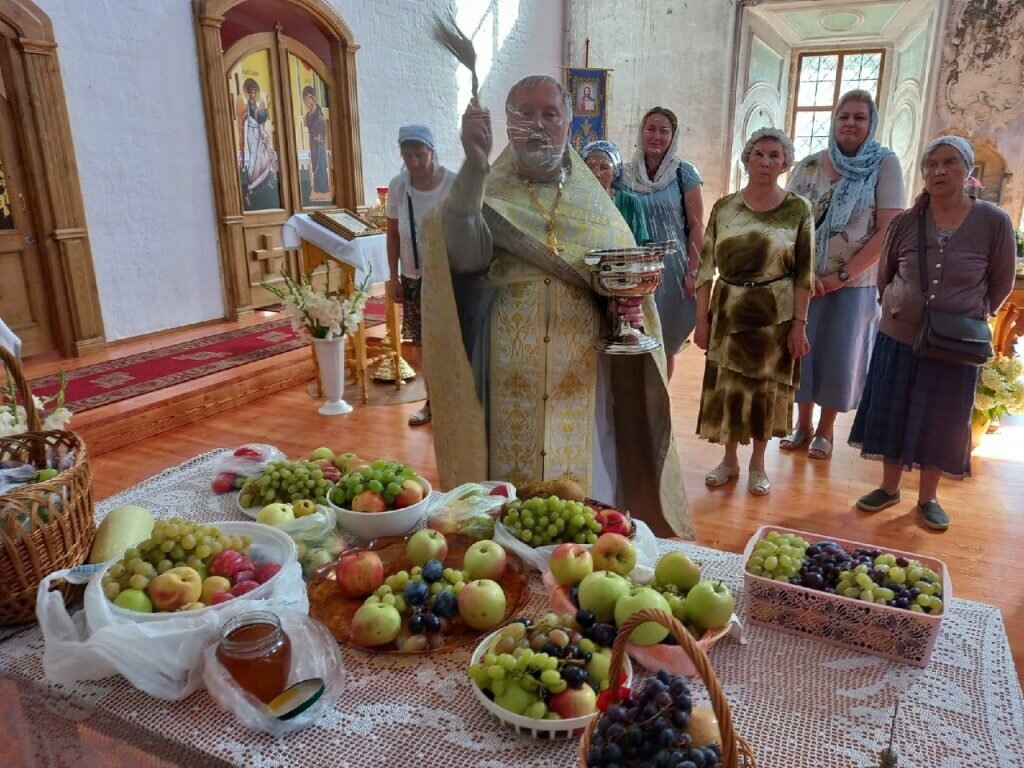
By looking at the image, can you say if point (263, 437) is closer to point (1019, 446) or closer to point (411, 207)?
point (411, 207)

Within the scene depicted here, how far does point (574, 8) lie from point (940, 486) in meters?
6.38

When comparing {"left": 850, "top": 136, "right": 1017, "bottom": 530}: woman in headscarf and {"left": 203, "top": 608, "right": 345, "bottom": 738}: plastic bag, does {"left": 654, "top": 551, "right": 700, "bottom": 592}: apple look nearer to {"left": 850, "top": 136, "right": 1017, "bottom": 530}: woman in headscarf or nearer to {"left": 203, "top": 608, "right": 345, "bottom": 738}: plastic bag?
{"left": 203, "top": 608, "right": 345, "bottom": 738}: plastic bag

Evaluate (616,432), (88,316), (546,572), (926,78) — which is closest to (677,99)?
(926,78)

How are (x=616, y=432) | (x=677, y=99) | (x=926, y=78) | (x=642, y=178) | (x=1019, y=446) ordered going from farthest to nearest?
(x=677, y=99), (x=926, y=78), (x=1019, y=446), (x=642, y=178), (x=616, y=432)

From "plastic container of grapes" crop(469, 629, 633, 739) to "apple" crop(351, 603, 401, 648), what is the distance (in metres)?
0.20

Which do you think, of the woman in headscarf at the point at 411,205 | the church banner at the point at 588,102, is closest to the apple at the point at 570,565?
the woman in headscarf at the point at 411,205

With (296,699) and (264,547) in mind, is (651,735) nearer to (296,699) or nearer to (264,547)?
(296,699)

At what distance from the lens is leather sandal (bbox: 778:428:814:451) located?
4305mm

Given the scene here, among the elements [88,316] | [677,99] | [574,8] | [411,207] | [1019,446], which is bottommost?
[1019,446]

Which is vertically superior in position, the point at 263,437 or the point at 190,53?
the point at 190,53

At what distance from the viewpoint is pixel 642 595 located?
1.20 m

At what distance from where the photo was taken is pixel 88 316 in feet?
18.4

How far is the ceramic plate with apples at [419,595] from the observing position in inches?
50.2

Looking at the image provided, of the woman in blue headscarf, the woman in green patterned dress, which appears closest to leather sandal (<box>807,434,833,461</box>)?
the woman in blue headscarf
